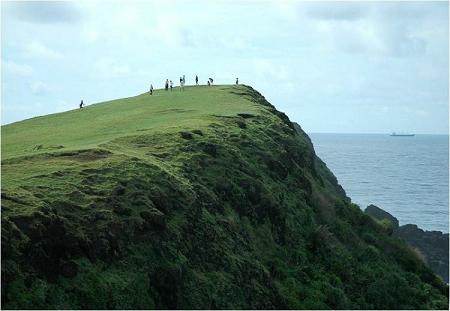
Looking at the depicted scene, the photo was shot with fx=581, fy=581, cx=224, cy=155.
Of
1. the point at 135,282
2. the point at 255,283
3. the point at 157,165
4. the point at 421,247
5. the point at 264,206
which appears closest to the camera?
the point at 135,282

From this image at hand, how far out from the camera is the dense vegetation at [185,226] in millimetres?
18875

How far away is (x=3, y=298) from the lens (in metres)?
16.3

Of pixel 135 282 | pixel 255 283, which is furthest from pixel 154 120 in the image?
pixel 135 282

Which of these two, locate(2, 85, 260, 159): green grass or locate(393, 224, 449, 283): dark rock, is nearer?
Answer: locate(2, 85, 260, 159): green grass

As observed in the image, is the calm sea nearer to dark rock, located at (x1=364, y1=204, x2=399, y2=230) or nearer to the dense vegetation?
dark rock, located at (x1=364, y1=204, x2=399, y2=230)

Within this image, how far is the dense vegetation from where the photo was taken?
18.9m

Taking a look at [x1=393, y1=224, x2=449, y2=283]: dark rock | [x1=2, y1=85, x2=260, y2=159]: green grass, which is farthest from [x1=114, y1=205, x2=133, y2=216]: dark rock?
[x1=393, y1=224, x2=449, y2=283]: dark rock

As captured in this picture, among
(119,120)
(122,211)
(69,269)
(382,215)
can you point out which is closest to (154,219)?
(122,211)

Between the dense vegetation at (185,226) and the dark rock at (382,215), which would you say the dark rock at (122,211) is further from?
the dark rock at (382,215)

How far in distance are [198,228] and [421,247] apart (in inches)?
2299

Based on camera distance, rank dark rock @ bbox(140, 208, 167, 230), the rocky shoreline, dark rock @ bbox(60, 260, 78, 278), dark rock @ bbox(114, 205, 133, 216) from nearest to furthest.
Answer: dark rock @ bbox(60, 260, 78, 278) → dark rock @ bbox(114, 205, 133, 216) → dark rock @ bbox(140, 208, 167, 230) → the rocky shoreline

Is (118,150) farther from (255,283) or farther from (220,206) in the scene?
(255,283)

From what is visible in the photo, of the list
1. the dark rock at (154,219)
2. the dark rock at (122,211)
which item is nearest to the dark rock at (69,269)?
the dark rock at (122,211)

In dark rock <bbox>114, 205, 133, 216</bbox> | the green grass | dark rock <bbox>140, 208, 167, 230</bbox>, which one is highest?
the green grass
